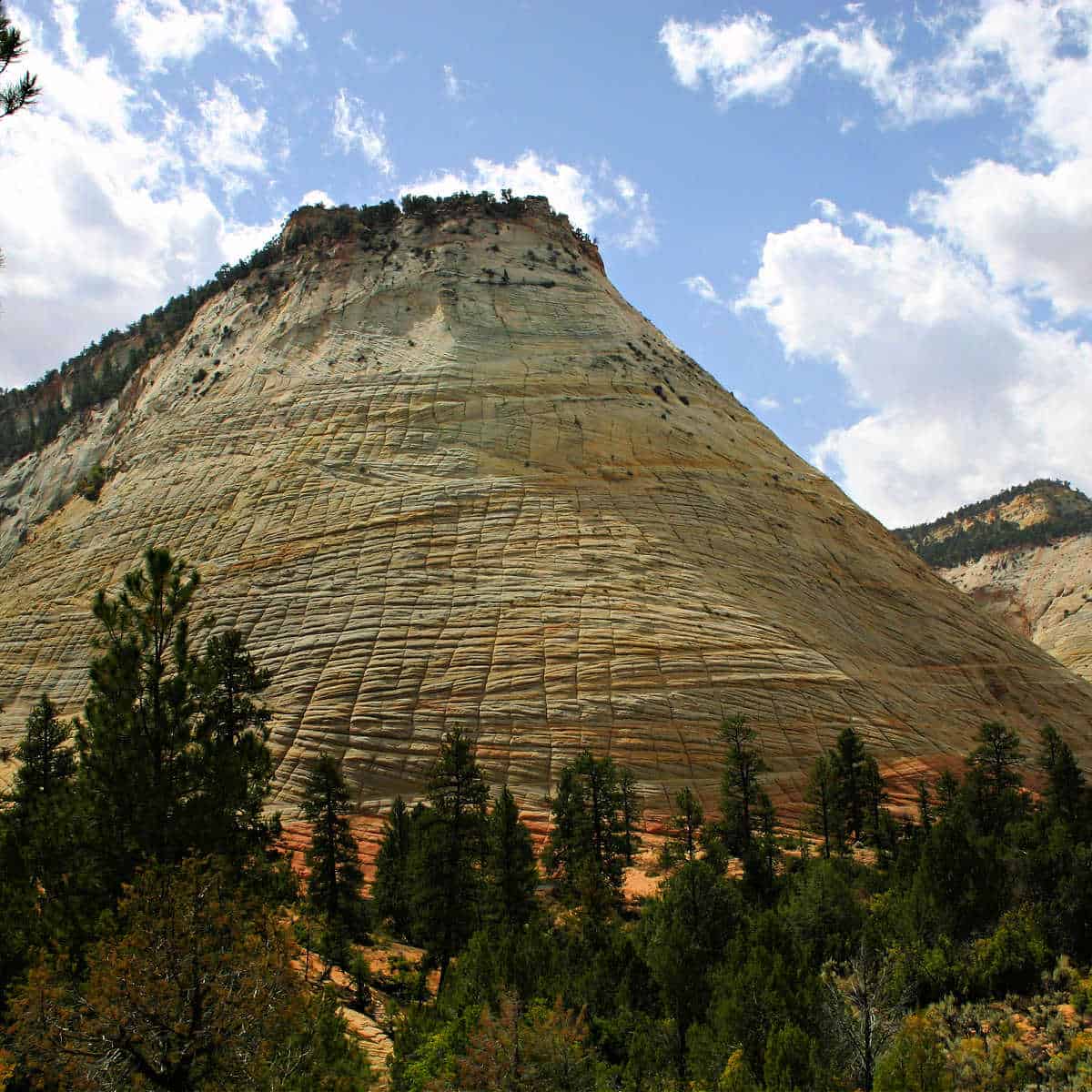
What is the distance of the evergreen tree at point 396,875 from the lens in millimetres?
24672

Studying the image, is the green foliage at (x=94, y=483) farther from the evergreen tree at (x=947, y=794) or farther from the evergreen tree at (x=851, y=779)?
the evergreen tree at (x=947, y=794)

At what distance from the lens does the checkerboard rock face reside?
102ft

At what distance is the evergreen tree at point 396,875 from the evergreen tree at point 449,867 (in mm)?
1095

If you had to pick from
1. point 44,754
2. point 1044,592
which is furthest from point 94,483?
point 1044,592

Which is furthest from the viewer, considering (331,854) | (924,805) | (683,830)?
(924,805)

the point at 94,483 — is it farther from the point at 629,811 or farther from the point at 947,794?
the point at 947,794

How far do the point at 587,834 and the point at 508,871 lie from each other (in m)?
2.75

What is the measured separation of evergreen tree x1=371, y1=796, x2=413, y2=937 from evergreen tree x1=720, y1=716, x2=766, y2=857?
29.8ft

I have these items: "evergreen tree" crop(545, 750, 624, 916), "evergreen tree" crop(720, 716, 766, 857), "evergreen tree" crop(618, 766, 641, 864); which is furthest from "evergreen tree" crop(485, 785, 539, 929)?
"evergreen tree" crop(720, 716, 766, 857)

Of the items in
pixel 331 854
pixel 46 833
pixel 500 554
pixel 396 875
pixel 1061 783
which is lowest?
pixel 396 875

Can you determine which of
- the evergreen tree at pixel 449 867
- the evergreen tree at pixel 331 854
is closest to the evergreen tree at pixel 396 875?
the evergreen tree at pixel 331 854

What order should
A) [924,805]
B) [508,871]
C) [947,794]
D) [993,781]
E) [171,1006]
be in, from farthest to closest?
[993,781]
[947,794]
[924,805]
[508,871]
[171,1006]

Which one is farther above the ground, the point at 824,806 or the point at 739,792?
the point at 739,792

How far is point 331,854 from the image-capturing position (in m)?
24.4
